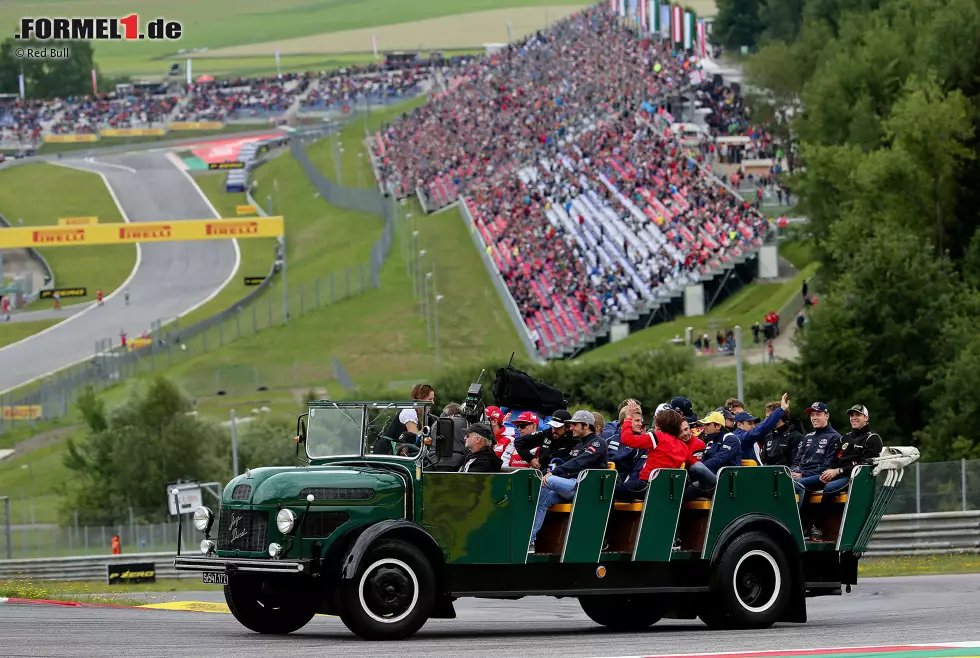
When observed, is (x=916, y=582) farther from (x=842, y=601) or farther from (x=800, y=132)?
(x=800, y=132)

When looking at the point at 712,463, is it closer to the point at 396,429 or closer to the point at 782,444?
the point at 782,444

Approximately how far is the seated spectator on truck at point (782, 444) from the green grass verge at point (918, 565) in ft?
38.7

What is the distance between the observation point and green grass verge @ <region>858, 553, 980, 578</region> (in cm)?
3250

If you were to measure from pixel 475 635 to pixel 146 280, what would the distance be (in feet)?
305

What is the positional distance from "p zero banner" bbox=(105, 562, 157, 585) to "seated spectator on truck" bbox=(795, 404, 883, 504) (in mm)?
28455

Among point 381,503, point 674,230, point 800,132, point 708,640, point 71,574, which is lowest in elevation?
point 71,574

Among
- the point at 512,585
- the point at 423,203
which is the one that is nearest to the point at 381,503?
the point at 512,585

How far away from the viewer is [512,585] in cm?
1819

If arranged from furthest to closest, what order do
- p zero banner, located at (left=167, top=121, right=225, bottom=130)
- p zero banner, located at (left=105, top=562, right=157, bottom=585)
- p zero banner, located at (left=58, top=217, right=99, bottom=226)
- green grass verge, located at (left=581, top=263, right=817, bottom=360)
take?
p zero banner, located at (left=167, top=121, right=225, bottom=130)
p zero banner, located at (left=58, top=217, right=99, bottom=226)
green grass verge, located at (left=581, top=263, right=817, bottom=360)
p zero banner, located at (left=105, top=562, right=157, bottom=585)

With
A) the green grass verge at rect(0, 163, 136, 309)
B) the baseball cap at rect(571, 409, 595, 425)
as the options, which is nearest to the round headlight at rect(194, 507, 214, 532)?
the baseball cap at rect(571, 409, 595, 425)

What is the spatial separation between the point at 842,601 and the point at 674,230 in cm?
4940

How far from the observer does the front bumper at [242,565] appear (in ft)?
55.6

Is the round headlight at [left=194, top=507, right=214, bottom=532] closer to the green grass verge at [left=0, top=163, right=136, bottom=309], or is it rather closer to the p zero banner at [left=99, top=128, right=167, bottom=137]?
the green grass verge at [left=0, top=163, right=136, bottom=309]

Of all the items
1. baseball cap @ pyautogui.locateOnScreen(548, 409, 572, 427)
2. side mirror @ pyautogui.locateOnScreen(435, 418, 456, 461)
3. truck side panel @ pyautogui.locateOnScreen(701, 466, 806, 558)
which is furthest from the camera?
baseball cap @ pyautogui.locateOnScreen(548, 409, 572, 427)
